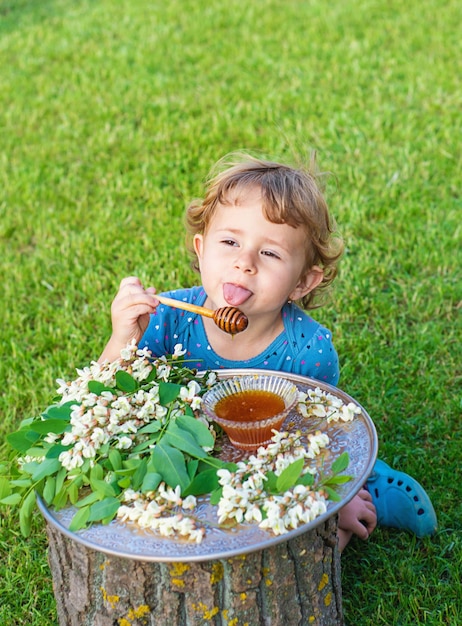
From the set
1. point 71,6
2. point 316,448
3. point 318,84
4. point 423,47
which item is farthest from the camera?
point 71,6

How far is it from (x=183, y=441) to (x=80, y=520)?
0.31 meters

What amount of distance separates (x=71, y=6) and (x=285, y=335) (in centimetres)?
649

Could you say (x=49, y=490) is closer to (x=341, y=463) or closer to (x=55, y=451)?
(x=55, y=451)

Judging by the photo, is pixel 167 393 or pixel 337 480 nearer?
pixel 337 480

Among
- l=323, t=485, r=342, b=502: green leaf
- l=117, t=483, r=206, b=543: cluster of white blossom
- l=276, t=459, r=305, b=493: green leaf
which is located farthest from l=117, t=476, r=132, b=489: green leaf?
l=323, t=485, r=342, b=502: green leaf

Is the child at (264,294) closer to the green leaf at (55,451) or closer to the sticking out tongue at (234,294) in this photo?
the sticking out tongue at (234,294)

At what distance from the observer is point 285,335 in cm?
275

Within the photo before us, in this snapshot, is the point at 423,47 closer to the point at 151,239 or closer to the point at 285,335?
the point at 151,239

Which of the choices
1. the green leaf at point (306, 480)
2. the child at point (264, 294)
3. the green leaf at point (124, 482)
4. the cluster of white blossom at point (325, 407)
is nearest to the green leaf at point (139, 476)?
the green leaf at point (124, 482)

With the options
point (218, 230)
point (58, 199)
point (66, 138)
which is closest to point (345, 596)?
point (218, 230)

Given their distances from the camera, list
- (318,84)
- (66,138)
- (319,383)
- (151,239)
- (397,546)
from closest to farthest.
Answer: (319,383)
(397,546)
(151,239)
(66,138)
(318,84)

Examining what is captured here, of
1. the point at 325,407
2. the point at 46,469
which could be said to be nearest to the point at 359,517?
the point at 325,407

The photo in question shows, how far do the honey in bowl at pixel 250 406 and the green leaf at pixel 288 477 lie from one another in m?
0.27

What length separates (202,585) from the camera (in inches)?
72.2
